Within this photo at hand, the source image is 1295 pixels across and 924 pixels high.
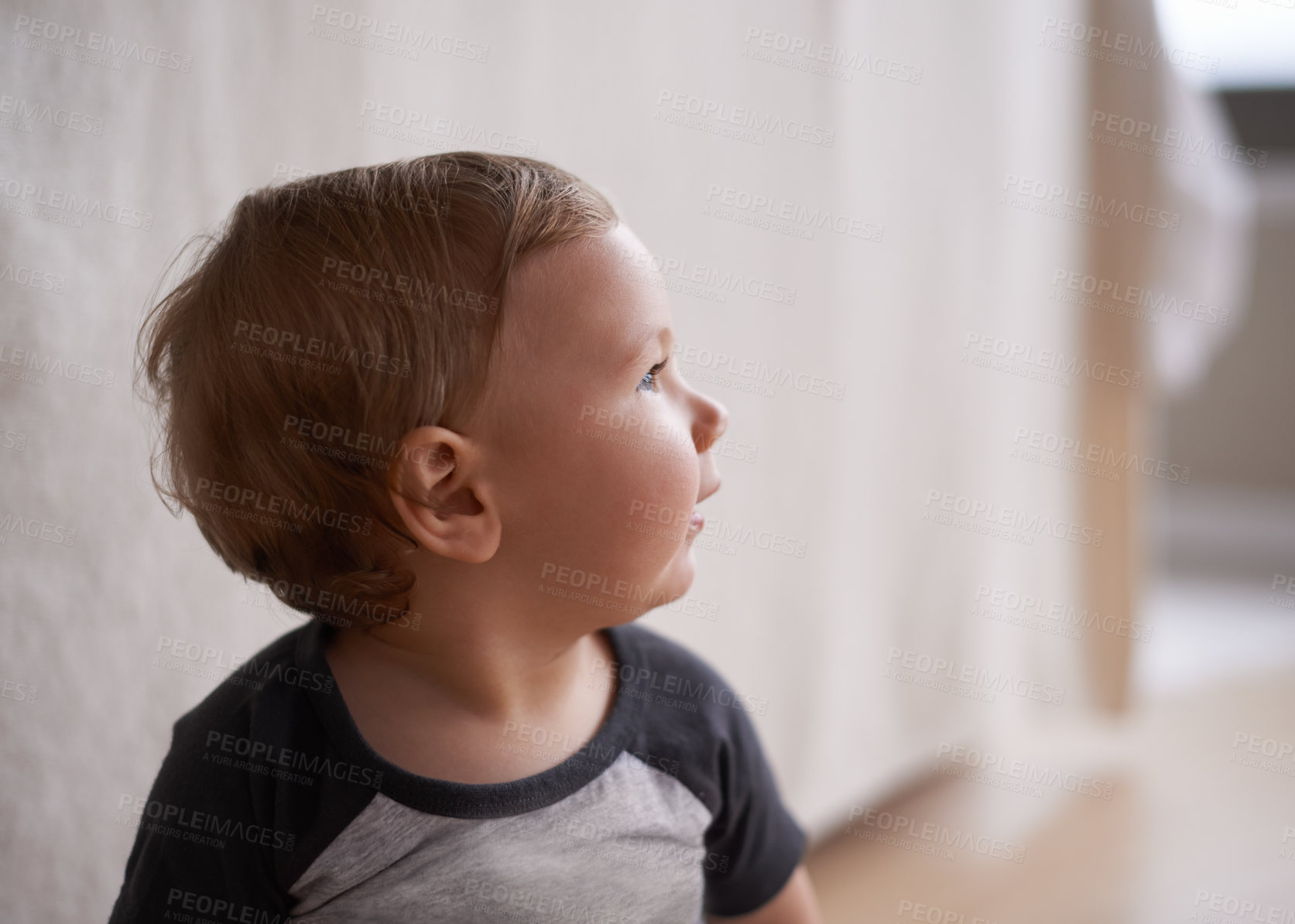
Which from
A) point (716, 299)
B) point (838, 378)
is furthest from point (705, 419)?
point (838, 378)

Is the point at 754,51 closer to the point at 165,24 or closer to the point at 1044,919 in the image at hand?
the point at 165,24

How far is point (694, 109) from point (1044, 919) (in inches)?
41.8

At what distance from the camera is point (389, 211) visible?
22.8 inches

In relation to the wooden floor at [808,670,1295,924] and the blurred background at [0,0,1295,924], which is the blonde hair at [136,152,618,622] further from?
the wooden floor at [808,670,1295,924]

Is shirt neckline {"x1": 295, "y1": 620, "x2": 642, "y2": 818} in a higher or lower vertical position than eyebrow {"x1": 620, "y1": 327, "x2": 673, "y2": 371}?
lower

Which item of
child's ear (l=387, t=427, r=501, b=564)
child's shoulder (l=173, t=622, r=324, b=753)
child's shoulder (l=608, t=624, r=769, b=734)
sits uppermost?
child's ear (l=387, t=427, r=501, b=564)

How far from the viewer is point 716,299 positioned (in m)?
1.21

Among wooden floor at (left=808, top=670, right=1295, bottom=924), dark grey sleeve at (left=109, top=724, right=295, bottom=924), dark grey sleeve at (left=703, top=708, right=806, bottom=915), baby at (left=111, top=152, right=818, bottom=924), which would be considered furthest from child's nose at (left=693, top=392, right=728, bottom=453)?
wooden floor at (left=808, top=670, right=1295, bottom=924)

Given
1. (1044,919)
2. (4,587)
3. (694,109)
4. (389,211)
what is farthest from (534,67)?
(1044,919)

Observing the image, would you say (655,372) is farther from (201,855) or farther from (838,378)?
(838,378)

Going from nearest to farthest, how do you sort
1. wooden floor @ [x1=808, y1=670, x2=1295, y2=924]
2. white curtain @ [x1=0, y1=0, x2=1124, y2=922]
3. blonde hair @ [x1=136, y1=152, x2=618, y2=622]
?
blonde hair @ [x1=136, y1=152, x2=618, y2=622] < white curtain @ [x1=0, y1=0, x2=1124, y2=922] < wooden floor @ [x1=808, y1=670, x2=1295, y2=924]

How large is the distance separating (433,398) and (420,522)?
7 centimetres

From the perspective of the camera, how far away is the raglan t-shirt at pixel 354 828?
1.95ft

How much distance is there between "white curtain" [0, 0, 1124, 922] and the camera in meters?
0.72
